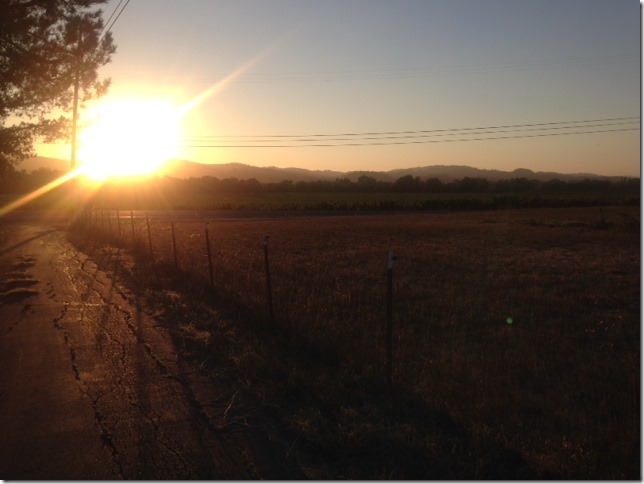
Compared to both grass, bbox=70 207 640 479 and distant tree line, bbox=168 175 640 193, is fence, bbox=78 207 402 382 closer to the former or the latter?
grass, bbox=70 207 640 479

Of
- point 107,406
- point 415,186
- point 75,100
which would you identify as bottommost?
point 415,186

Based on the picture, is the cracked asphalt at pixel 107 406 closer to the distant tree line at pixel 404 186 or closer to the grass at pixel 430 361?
the grass at pixel 430 361

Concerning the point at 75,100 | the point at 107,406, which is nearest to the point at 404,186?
the point at 75,100

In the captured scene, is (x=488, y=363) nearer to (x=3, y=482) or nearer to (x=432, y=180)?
(x=3, y=482)

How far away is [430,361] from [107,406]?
3.57 metres

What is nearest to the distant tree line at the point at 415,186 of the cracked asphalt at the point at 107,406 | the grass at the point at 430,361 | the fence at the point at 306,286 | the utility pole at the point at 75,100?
the utility pole at the point at 75,100

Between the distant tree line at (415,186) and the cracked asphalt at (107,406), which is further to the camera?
the distant tree line at (415,186)

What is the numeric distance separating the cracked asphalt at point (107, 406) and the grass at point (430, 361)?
0.39 meters

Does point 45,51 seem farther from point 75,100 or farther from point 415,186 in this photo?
point 415,186

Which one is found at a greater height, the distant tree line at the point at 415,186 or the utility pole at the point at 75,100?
the utility pole at the point at 75,100

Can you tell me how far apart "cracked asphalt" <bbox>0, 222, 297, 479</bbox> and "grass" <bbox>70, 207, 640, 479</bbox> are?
0.39 metres

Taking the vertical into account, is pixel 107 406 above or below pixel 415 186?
above

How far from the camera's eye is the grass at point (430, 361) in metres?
5.17

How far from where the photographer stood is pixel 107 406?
253 inches
